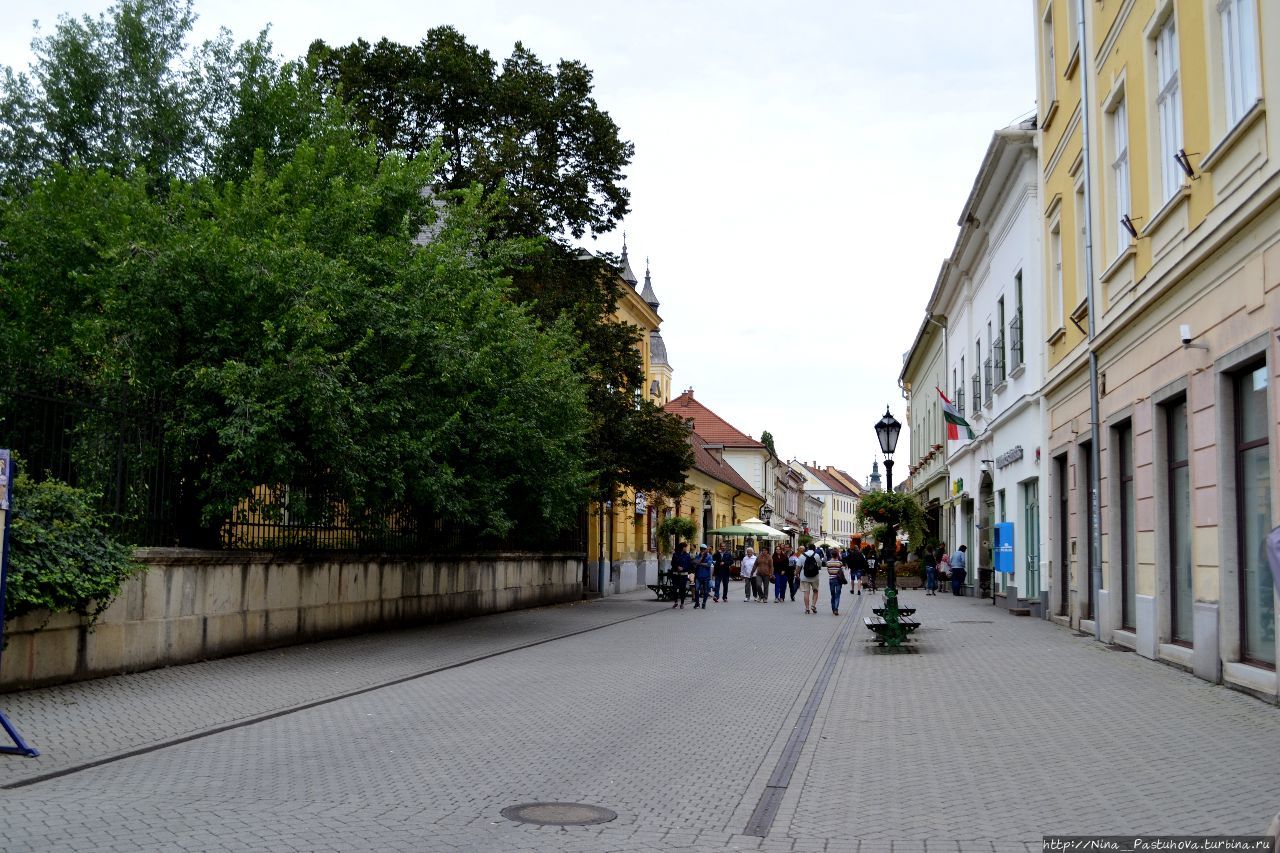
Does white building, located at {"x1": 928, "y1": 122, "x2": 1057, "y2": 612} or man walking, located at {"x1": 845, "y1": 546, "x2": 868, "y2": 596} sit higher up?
white building, located at {"x1": 928, "y1": 122, "x2": 1057, "y2": 612}

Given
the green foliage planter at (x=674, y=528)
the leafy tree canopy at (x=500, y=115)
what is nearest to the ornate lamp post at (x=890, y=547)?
the leafy tree canopy at (x=500, y=115)

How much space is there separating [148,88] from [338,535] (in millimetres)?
16353

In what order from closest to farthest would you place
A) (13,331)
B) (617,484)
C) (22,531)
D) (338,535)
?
(22,531)
(13,331)
(338,535)
(617,484)

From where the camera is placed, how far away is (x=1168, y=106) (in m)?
14.4

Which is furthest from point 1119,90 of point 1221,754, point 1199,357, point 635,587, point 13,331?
point 635,587

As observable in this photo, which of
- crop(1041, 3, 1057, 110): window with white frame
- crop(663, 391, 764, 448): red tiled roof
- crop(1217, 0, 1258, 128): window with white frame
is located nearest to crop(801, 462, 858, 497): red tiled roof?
crop(663, 391, 764, 448): red tiled roof

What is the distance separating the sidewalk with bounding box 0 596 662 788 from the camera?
895 centimetres

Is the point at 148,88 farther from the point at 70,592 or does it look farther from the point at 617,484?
the point at 70,592

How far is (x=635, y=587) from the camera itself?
45.2 m

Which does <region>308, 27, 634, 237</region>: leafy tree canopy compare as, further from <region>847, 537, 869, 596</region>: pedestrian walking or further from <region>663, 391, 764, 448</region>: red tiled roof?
<region>663, 391, 764, 448</region>: red tiled roof

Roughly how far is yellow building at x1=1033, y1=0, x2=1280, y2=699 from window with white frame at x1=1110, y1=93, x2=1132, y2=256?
4cm

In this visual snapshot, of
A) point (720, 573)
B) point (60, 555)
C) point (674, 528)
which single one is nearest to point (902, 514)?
point (720, 573)

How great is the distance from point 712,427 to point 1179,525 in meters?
75.0

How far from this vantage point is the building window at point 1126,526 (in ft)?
54.3
